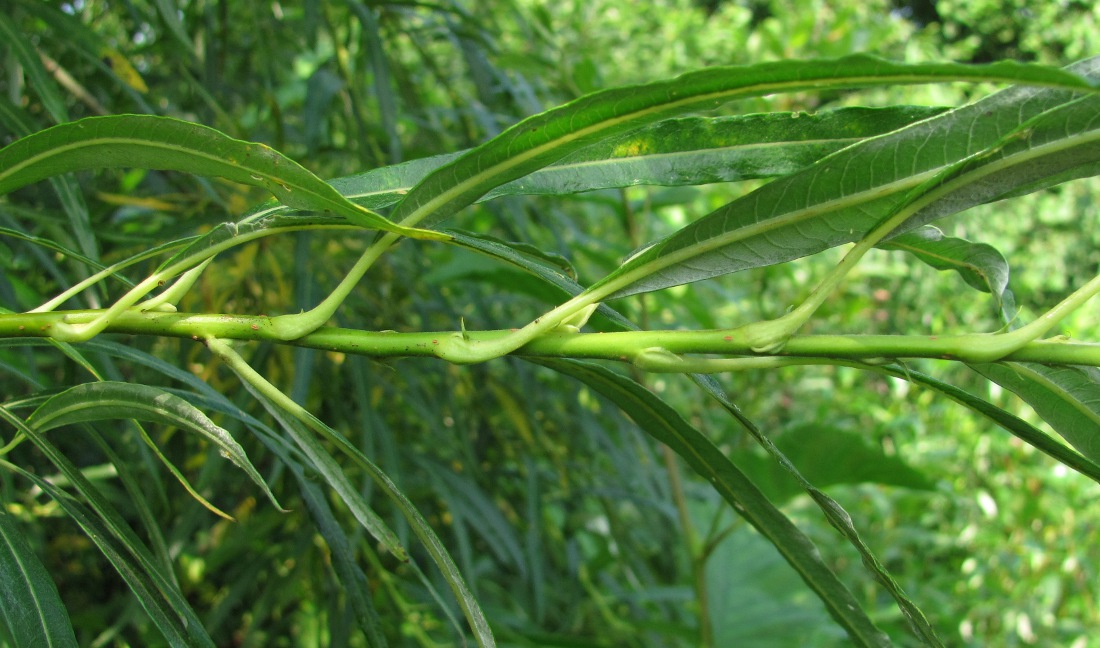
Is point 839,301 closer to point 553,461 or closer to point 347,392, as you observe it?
point 553,461

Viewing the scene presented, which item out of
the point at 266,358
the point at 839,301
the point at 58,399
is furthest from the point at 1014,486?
the point at 58,399

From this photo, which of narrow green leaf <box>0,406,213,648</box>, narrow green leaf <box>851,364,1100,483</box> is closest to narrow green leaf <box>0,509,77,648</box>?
narrow green leaf <box>0,406,213,648</box>

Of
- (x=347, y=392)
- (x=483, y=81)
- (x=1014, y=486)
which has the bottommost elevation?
(x=1014, y=486)

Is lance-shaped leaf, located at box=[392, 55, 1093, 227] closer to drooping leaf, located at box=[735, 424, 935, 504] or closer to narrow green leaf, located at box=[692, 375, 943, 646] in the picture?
narrow green leaf, located at box=[692, 375, 943, 646]

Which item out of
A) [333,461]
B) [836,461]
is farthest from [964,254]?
[836,461]

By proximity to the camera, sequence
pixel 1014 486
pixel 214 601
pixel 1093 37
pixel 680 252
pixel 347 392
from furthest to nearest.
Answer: pixel 1093 37 → pixel 1014 486 → pixel 214 601 → pixel 347 392 → pixel 680 252

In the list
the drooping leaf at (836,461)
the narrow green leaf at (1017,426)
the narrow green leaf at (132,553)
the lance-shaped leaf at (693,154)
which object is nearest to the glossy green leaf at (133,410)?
the narrow green leaf at (132,553)

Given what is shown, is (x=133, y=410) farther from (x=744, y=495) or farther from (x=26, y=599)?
(x=744, y=495)

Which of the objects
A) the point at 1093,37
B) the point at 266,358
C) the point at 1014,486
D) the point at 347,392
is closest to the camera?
the point at 266,358
